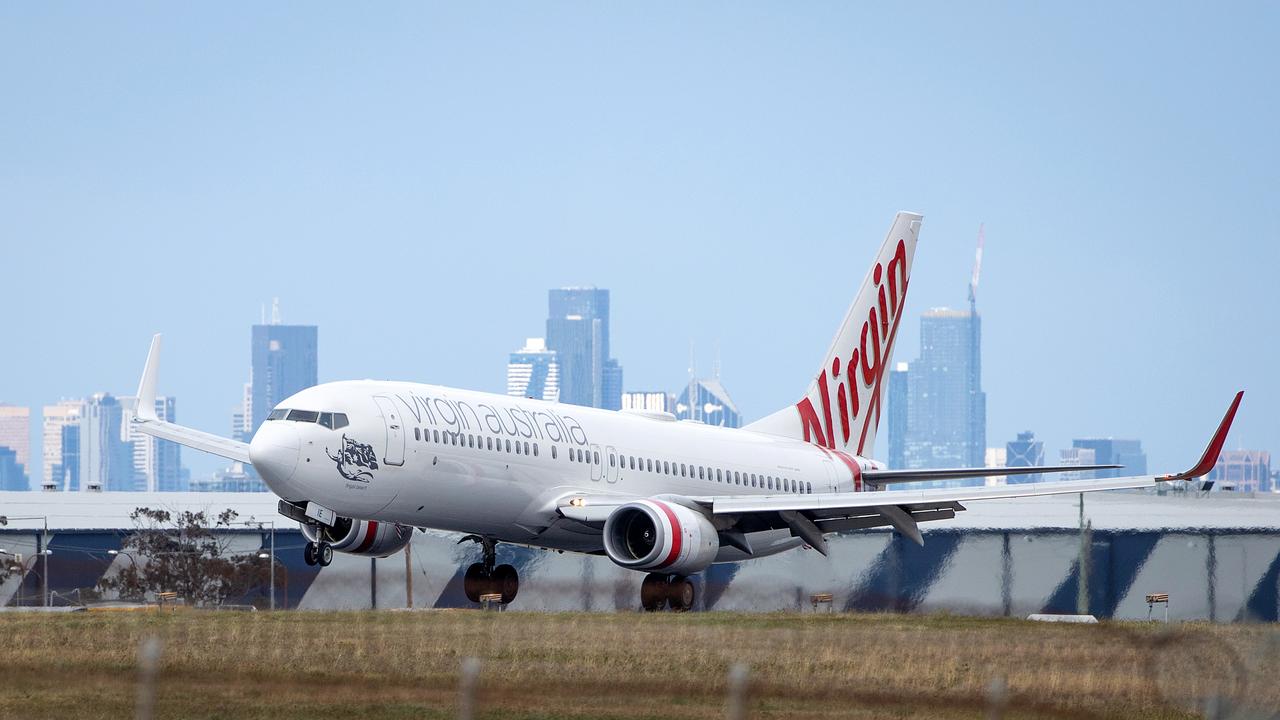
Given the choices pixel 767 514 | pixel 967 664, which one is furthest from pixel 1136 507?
pixel 967 664

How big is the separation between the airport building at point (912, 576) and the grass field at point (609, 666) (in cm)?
1300

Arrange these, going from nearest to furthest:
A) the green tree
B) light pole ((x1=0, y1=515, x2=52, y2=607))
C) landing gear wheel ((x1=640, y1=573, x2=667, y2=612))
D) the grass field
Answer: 1. the grass field
2. landing gear wheel ((x1=640, y1=573, x2=667, y2=612))
3. light pole ((x1=0, y1=515, x2=52, y2=607))
4. the green tree

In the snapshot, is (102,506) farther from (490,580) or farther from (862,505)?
(862,505)

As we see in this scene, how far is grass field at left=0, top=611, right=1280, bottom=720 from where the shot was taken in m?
20.2

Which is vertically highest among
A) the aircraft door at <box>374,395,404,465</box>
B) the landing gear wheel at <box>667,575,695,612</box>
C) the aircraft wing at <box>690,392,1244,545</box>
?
the aircraft door at <box>374,395,404,465</box>

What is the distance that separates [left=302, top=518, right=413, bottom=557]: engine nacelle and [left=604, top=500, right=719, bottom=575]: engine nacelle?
179 inches

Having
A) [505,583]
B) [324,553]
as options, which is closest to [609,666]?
[324,553]

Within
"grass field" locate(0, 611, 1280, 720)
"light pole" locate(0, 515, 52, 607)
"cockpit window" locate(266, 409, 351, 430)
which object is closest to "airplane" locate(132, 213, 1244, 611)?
"cockpit window" locate(266, 409, 351, 430)

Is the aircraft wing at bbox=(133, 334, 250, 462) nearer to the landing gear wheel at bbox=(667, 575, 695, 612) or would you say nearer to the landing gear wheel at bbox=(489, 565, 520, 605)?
the landing gear wheel at bbox=(489, 565, 520, 605)

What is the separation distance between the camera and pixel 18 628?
29.7m

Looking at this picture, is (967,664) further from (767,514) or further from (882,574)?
(882,574)

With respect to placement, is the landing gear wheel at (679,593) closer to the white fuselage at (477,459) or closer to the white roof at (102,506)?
the white fuselage at (477,459)

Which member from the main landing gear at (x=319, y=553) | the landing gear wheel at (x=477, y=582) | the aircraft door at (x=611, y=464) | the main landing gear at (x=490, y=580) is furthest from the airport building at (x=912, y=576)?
the main landing gear at (x=319, y=553)

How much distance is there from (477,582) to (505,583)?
2.04ft
